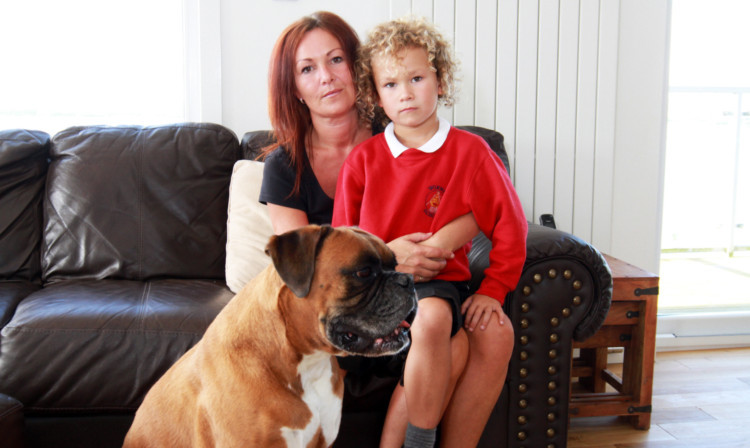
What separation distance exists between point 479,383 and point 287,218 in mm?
778

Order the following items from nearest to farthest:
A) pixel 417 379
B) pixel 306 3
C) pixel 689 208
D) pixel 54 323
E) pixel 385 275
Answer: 1. pixel 385 275
2. pixel 417 379
3. pixel 54 323
4. pixel 306 3
5. pixel 689 208

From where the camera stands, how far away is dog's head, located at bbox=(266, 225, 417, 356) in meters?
1.28

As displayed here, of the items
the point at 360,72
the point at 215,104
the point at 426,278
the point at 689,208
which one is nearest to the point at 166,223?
the point at 215,104

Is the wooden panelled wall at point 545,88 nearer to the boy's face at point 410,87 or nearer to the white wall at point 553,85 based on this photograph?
the white wall at point 553,85

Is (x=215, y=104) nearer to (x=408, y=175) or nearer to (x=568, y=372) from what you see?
(x=408, y=175)

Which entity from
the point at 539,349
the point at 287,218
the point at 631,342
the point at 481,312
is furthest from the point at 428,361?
the point at 631,342

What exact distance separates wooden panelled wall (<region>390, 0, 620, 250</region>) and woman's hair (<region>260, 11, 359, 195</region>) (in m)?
0.86

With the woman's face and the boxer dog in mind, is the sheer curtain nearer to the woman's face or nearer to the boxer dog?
the woman's face

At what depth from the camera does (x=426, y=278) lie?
168cm

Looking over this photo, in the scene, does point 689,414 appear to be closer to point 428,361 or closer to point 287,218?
point 428,361

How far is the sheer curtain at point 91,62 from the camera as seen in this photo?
2840 mm

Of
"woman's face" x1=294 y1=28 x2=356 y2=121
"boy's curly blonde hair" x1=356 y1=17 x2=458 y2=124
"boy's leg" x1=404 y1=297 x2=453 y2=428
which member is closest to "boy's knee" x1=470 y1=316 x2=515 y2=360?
"boy's leg" x1=404 y1=297 x2=453 y2=428

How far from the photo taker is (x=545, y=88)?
2.98m

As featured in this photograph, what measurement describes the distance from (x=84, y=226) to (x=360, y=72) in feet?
4.15
